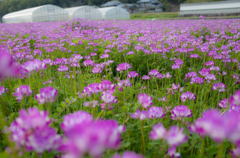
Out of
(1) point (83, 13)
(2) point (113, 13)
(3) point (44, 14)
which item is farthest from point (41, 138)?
(2) point (113, 13)

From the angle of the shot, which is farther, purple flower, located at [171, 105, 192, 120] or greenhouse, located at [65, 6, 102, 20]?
greenhouse, located at [65, 6, 102, 20]

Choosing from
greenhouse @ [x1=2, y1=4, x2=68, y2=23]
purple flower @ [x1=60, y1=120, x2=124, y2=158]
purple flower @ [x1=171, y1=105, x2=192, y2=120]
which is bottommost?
purple flower @ [x1=171, y1=105, x2=192, y2=120]

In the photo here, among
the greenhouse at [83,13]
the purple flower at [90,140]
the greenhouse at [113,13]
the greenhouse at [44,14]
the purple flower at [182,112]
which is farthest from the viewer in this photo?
the greenhouse at [113,13]

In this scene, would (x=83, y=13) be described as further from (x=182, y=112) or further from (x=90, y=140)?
(x=90, y=140)

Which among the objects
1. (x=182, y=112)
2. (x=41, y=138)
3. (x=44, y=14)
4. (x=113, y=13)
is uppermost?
(x=113, y=13)

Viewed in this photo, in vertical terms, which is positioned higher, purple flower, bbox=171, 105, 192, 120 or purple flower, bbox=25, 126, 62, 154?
purple flower, bbox=25, 126, 62, 154

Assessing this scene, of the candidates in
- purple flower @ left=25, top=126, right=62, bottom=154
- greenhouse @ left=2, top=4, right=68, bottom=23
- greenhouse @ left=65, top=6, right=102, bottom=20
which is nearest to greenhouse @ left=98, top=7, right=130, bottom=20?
greenhouse @ left=65, top=6, right=102, bottom=20

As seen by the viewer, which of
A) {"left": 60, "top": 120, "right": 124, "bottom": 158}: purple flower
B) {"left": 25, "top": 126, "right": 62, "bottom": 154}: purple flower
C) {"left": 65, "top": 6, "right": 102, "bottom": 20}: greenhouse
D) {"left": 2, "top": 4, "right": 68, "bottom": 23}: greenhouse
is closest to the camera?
{"left": 60, "top": 120, "right": 124, "bottom": 158}: purple flower

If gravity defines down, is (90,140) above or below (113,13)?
below

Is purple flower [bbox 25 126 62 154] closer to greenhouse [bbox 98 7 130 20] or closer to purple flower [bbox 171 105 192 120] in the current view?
purple flower [bbox 171 105 192 120]

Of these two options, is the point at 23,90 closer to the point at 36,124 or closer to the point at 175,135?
the point at 36,124

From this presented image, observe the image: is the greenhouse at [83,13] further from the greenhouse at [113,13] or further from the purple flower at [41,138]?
the purple flower at [41,138]

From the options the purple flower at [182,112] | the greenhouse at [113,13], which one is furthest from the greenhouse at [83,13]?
the purple flower at [182,112]

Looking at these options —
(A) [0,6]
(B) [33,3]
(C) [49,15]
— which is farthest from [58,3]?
(C) [49,15]
